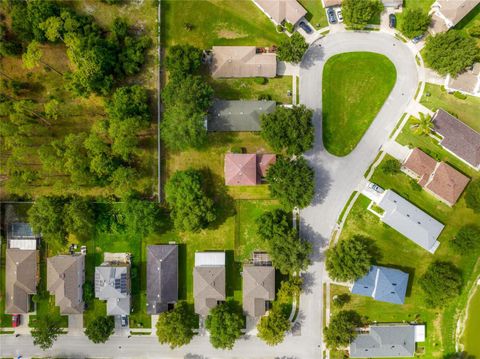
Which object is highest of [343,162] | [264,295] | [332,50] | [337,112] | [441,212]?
[332,50]

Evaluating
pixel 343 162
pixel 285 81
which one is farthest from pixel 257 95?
pixel 343 162

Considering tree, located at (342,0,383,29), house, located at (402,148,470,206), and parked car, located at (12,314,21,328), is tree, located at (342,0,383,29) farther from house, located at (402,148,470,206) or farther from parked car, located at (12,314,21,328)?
parked car, located at (12,314,21,328)

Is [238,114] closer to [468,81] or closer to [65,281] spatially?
[468,81]

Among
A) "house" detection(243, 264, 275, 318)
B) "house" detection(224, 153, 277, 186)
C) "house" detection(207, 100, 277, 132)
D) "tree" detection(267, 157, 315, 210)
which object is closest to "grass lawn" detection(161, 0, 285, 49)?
"house" detection(207, 100, 277, 132)

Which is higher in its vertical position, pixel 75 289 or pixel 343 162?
pixel 343 162

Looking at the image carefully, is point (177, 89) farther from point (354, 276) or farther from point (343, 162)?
point (354, 276)

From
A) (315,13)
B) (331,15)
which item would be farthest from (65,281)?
(331,15)
